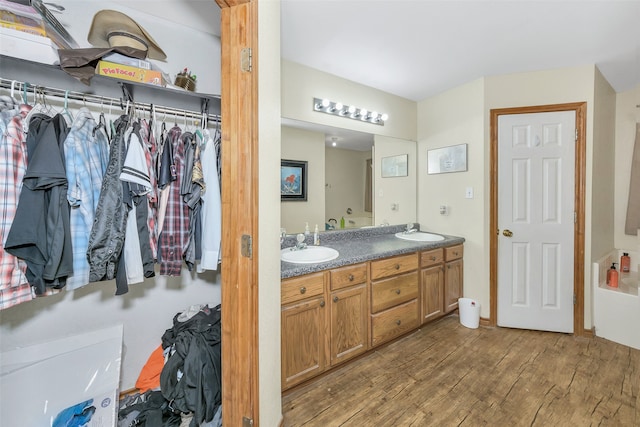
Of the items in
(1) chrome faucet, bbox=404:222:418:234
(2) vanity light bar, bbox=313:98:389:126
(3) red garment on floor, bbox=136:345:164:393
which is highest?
(2) vanity light bar, bbox=313:98:389:126

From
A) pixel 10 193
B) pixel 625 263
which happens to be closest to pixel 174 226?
pixel 10 193

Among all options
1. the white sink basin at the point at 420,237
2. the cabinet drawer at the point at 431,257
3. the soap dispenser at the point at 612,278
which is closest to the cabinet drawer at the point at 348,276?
the cabinet drawer at the point at 431,257

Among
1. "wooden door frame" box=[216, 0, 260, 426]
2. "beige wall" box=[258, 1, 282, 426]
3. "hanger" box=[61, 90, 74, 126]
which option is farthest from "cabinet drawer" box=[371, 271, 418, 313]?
"hanger" box=[61, 90, 74, 126]

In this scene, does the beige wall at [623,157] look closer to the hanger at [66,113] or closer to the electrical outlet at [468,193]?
the electrical outlet at [468,193]

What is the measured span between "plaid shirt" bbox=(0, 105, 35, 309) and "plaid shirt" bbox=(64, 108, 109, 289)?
138 millimetres

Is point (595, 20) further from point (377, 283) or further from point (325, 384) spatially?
point (325, 384)

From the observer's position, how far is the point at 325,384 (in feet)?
5.72

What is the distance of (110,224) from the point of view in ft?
3.97

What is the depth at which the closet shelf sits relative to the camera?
123cm

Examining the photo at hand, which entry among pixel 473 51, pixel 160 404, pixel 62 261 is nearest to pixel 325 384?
pixel 160 404

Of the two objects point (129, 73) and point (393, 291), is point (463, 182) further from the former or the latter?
point (129, 73)

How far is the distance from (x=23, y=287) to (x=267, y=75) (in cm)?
138

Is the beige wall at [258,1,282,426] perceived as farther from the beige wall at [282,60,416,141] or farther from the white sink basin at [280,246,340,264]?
the beige wall at [282,60,416,141]

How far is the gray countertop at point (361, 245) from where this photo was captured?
1.67 metres
